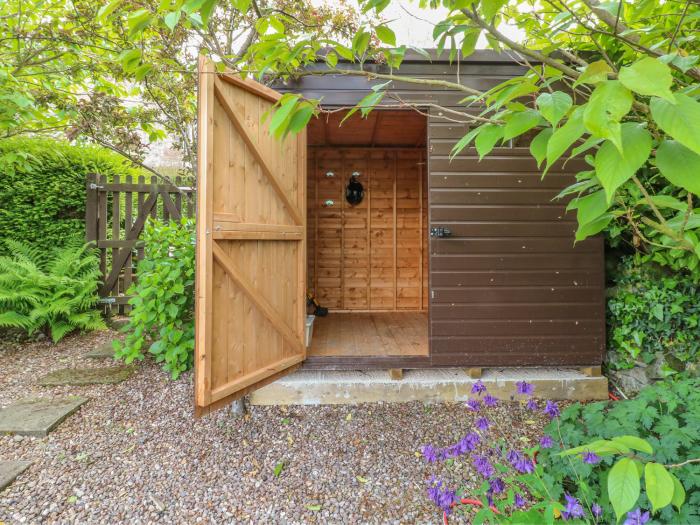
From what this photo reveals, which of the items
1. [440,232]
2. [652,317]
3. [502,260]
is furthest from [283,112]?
[652,317]

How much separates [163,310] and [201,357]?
1134 mm

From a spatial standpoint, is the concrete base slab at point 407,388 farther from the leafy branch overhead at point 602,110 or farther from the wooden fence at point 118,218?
the wooden fence at point 118,218

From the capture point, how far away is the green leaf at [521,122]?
0.74 metres

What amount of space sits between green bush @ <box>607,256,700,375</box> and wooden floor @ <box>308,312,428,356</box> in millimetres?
1492

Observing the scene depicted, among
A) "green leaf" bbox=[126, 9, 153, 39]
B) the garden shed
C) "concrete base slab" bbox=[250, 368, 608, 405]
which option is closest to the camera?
"green leaf" bbox=[126, 9, 153, 39]

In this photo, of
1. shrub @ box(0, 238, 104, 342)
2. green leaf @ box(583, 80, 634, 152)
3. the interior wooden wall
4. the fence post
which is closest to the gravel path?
shrub @ box(0, 238, 104, 342)

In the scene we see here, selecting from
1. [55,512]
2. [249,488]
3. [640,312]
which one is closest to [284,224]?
[249,488]

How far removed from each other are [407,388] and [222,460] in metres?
1.36

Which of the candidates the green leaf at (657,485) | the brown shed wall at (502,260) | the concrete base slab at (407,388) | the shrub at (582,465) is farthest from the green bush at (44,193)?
the green leaf at (657,485)

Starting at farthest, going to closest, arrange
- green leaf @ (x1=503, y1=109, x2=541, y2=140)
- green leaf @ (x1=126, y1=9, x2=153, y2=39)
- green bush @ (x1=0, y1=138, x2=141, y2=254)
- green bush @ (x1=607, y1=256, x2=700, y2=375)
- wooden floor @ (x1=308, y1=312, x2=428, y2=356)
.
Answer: green bush @ (x1=0, y1=138, x2=141, y2=254)
wooden floor @ (x1=308, y1=312, x2=428, y2=356)
green bush @ (x1=607, y1=256, x2=700, y2=375)
green leaf @ (x1=126, y1=9, x2=153, y2=39)
green leaf @ (x1=503, y1=109, x2=541, y2=140)

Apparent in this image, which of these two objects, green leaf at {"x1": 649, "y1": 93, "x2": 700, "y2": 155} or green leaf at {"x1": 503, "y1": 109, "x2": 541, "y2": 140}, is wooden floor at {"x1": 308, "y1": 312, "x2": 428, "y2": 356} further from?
green leaf at {"x1": 649, "y1": 93, "x2": 700, "y2": 155}

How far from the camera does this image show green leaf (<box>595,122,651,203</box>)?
513mm

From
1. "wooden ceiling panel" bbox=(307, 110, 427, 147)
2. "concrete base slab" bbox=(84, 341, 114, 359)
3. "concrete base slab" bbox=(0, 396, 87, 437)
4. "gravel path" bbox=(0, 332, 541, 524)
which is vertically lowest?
"gravel path" bbox=(0, 332, 541, 524)

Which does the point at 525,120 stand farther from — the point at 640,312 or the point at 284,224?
the point at 640,312
